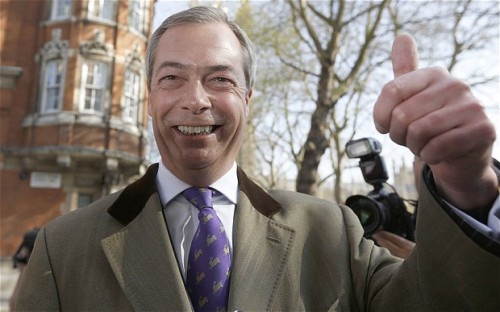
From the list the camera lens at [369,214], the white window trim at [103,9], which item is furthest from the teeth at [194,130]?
the white window trim at [103,9]

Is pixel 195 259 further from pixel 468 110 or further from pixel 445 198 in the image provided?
pixel 468 110

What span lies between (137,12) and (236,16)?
20.2 ft

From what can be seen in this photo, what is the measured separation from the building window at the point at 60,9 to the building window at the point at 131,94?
9.62ft

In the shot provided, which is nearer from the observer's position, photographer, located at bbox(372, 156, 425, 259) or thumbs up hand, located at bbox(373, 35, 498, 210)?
thumbs up hand, located at bbox(373, 35, 498, 210)

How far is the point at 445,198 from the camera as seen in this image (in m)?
1.16

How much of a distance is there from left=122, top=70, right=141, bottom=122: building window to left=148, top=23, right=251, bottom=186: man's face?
46.4 feet

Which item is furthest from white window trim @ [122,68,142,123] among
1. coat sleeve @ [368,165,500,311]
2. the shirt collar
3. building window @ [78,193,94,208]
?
coat sleeve @ [368,165,500,311]

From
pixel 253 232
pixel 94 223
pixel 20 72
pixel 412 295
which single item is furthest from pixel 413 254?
pixel 20 72

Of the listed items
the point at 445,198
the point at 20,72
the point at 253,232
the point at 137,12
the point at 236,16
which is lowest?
the point at 253,232

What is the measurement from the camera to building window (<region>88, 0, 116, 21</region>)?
50.6 ft

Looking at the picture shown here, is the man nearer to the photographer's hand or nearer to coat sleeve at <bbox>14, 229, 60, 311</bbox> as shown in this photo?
coat sleeve at <bbox>14, 229, 60, 311</bbox>

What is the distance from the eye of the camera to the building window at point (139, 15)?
16156 mm

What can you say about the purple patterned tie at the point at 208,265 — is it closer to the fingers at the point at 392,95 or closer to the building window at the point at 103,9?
the fingers at the point at 392,95

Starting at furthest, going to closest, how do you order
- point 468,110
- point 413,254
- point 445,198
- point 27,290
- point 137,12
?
point 137,12
point 27,290
point 413,254
point 445,198
point 468,110
